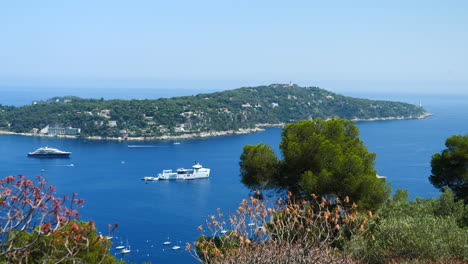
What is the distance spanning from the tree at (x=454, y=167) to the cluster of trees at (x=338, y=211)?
0.06 ft

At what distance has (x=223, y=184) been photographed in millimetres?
29234

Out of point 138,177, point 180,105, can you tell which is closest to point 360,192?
point 138,177

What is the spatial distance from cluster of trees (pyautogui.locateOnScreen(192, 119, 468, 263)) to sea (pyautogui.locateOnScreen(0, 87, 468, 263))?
1583mm

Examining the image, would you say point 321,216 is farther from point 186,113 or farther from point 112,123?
point 186,113

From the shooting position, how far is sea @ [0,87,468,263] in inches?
797

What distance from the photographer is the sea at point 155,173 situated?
20250 mm

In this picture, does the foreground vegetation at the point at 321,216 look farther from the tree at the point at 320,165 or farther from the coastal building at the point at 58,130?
the coastal building at the point at 58,130

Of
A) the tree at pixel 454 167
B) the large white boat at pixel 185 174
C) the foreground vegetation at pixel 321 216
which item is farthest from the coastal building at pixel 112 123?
the tree at pixel 454 167

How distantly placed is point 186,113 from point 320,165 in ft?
161

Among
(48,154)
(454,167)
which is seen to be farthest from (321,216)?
(48,154)

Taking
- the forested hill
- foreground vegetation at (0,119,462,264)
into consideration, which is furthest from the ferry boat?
foreground vegetation at (0,119,462,264)

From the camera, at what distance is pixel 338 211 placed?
4641mm

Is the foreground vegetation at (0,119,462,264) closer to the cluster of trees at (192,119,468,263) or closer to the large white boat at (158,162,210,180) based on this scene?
the cluster of trees at (192,119,468,263)

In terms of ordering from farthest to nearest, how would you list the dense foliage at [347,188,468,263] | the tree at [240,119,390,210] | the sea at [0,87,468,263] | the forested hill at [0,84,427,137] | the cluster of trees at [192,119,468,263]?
the forested hill at [0,84,427,137] → the sea at [0,87,468,263] → the tree at [240,119,390,210] → the dense foliage at [347,188,468,263] → the cluster of trees at [192,119,468,263]
